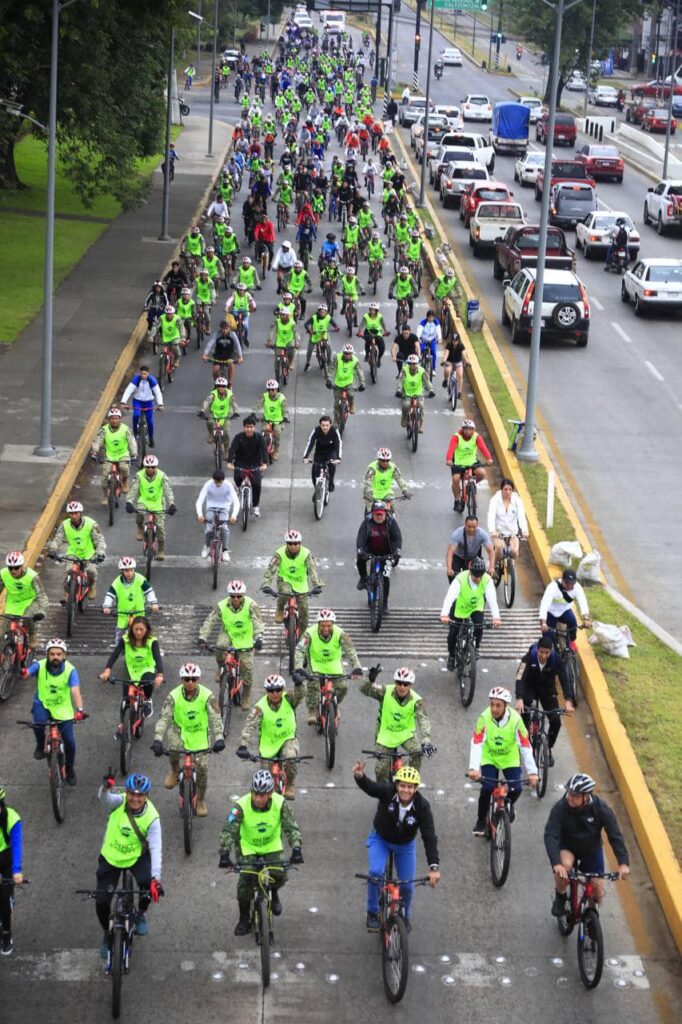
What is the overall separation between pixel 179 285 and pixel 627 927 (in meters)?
23.2

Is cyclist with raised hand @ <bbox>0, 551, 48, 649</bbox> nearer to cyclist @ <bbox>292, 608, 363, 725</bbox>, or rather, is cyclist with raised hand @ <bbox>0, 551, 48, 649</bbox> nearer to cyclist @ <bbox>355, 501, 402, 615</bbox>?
cyclist @ <bbox>292, 608, 363, 725</bbox>

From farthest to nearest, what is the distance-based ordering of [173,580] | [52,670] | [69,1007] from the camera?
[173,580], [52,670], [69,1007]

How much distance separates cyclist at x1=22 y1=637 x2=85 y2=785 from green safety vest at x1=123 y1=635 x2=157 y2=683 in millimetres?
930

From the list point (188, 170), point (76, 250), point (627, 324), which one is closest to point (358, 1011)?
point (627, 324)

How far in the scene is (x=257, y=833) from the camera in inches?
484

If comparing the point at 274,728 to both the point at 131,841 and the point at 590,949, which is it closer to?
the point at 131,841

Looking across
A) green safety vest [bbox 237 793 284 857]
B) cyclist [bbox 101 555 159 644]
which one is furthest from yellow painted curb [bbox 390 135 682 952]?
cyclist [bbox 101 555 159 644]

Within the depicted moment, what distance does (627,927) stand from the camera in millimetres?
13383

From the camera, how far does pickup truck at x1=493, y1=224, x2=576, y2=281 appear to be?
1692 inches

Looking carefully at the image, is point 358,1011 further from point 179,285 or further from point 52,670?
point 179,285

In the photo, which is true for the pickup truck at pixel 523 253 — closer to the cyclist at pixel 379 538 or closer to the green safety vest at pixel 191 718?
the cyclist at pixel 379 538

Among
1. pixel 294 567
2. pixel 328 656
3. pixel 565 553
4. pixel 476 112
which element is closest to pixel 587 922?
pixel 328 656

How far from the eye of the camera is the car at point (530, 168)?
64.2 meters

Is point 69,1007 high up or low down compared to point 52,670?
down
